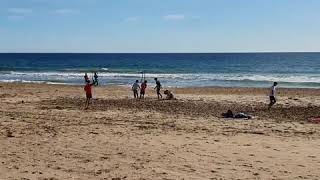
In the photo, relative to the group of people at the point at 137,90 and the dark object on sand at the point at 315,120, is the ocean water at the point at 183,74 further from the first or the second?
the dark object on sand at the point at 315,120

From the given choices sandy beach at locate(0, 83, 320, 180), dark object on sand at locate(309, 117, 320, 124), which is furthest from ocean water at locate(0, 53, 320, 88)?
dark object on sand at locate(309, 117, 320, 124)

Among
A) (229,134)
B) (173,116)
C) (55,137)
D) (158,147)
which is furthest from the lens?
(173,116)

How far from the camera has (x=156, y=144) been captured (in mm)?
13578

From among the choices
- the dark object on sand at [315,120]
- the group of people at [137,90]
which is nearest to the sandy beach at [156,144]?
the dark object on sand at [315,120]

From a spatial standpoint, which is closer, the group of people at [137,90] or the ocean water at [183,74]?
the group of people at [137,90]

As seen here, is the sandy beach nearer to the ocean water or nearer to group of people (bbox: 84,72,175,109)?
group of people (bbox: 84,72,175,109)

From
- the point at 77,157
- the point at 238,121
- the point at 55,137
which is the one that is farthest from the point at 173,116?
the point at 77,157

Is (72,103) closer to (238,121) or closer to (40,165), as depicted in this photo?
(238,121)

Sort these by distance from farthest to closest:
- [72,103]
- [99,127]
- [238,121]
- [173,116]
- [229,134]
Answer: [72,103], [173,116], [238,121], [99,127], [229,134]

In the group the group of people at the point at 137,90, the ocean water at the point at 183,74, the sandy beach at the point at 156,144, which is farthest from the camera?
the ocean water at the point at 183,74

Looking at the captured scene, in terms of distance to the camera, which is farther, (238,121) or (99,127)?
(238,121)

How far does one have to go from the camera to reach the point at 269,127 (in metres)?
17.1

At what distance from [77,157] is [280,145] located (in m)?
5.33

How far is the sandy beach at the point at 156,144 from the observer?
10625 mm
